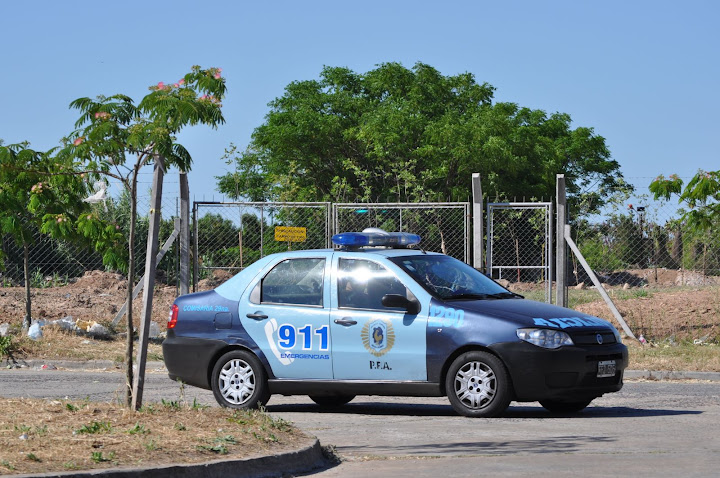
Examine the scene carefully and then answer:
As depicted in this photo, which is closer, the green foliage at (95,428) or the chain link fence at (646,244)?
the green foliage at (95,428)

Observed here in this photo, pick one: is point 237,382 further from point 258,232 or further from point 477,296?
point 258,232

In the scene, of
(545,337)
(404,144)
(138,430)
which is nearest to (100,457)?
(138,430)

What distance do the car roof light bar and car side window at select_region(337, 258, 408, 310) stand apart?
1.43ft

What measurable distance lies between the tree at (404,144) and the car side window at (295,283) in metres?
35.2

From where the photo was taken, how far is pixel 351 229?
18.8 m

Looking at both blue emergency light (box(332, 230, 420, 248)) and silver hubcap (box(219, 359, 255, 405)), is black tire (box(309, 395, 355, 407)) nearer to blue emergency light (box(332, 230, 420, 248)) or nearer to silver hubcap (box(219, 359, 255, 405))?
silver hubcap (box(219, 359, 255, 405))

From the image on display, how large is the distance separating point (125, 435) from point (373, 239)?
14.6 feet

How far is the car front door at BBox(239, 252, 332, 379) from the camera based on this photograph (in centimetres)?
1064

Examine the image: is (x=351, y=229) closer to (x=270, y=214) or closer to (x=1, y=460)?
(x=270, y=214)

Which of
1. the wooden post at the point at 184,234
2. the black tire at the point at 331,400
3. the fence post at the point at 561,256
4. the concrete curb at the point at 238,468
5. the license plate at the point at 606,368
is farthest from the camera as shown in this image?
the wooden post at the point at 184,234

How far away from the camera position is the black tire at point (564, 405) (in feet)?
34.6

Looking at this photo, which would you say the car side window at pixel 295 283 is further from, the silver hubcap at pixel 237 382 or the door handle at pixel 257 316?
the silver hubcap at pixel 237 382

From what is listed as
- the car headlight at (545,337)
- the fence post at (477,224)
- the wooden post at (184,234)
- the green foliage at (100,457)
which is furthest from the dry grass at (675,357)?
the green foliage at (100,457)

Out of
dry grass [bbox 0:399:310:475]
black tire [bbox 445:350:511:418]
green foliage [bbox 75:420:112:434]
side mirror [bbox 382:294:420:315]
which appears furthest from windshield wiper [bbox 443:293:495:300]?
green foliage [bbox 75:420:112:434]
